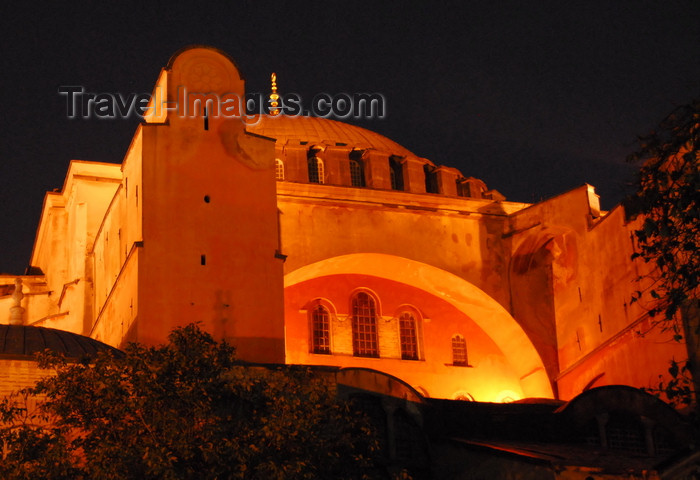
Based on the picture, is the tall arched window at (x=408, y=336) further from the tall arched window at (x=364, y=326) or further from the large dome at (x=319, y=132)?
the large dome at (x=319, y=132)

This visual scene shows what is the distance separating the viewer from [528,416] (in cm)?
2280

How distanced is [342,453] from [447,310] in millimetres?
13429

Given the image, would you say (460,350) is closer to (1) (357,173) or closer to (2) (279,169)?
(1) (357,173)

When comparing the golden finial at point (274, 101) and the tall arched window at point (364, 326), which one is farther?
the golden finial at point (274, 101)

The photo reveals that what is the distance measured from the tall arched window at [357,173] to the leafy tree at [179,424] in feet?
50.5

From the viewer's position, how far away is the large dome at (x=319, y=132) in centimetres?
3275

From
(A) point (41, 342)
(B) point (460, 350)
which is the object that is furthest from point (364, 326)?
(A) point (41, 342)

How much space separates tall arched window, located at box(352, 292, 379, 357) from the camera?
27984 millimetres

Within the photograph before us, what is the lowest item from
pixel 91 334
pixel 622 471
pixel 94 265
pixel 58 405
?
pixel 622 471

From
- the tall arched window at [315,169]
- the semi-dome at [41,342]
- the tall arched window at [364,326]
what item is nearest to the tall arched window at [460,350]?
the tall arched window at [364,326]

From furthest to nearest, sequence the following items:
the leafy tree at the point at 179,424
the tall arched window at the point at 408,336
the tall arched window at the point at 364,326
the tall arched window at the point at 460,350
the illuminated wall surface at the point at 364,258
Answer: the tall arched window at the point at 460,350
the tall arched window at the point at 408,336
the tall arched window at the point at 364,326
the illuminated wall surface at the point at 364,258
the leafy tree at the point at 179,424

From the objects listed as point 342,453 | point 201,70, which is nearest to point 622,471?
point 342,453

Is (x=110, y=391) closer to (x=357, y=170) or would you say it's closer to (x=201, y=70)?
(x=201, y=70)

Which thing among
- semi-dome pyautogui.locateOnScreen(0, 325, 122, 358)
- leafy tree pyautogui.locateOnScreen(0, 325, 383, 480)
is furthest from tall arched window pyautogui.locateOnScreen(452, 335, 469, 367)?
leafy tree pyautogui.locateOnScreen(0, 325, 383, 480)
